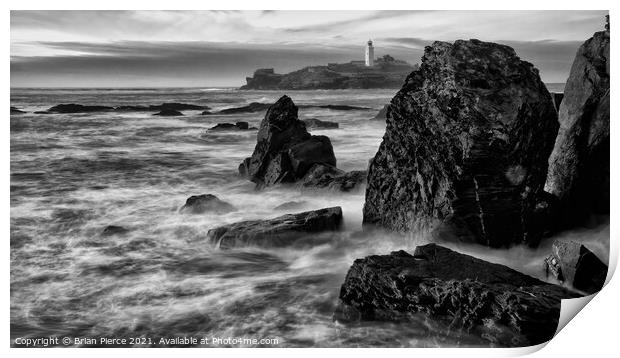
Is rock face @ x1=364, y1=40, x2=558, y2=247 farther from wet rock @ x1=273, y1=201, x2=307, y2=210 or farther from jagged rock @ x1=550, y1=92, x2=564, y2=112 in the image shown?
wet rock @ x1=273, y1=201, x2=307, y2=210

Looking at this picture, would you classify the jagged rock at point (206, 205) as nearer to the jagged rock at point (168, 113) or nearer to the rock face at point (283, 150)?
the rock face at point (283, 150)

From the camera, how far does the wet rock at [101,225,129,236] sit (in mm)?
6195

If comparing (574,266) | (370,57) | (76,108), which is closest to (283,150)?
(370,57)

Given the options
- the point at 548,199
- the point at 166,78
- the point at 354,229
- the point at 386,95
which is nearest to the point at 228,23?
the point at 166,78

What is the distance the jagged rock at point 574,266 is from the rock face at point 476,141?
442 millimetres

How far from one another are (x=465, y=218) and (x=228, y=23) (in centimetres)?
271

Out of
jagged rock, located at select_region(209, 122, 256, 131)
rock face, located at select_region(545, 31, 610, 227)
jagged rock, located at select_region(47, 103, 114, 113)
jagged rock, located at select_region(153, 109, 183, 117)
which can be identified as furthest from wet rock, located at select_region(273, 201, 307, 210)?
rock face, located at select_region(545, 31, 610, 227)

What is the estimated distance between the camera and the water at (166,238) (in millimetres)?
5301

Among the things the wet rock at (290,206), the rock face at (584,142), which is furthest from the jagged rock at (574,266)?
the wet rock at (290,206)

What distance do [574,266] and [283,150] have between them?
345 centimetres

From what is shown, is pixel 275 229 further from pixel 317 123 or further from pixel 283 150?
pixel 317 123

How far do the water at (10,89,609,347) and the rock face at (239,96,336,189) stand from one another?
5.4 inches
